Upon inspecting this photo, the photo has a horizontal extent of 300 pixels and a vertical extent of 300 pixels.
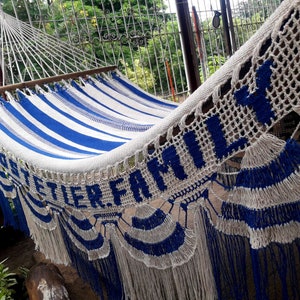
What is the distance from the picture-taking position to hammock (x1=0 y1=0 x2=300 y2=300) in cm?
62

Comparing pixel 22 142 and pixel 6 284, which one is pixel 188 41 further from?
pixel 6 284

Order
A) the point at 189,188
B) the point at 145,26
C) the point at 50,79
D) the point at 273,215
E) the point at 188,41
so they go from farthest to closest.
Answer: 1. the point at 145,26
2. the point at 188,41
3. the point at 50,79
4. the point at 189,188
5. the point at 273,215

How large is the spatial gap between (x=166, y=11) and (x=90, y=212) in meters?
3.08

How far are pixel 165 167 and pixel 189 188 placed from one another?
0.23ft

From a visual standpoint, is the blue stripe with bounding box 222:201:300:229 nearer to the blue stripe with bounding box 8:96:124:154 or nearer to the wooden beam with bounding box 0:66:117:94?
the blue stripe with bounding box 8:96:124:154

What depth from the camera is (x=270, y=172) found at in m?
0.64

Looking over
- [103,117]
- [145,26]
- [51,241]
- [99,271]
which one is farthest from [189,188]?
[145,26]

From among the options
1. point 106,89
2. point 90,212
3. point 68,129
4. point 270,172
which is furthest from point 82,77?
point 270,172

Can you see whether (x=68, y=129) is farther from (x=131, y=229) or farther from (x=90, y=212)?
(x=131, y=229)

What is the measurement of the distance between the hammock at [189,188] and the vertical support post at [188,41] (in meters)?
1.45

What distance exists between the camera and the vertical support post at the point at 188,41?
8.27 ft

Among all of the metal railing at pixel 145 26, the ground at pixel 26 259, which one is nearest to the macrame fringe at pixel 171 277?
the ground at pixel 26 259

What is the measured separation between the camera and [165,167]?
2.58 ft

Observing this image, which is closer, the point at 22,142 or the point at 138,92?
the point at 22,142
